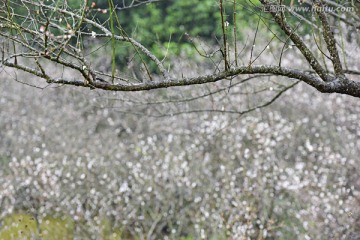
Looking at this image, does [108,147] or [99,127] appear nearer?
[108,147]

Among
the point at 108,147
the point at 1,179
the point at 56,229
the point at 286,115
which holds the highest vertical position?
the point at 286,115

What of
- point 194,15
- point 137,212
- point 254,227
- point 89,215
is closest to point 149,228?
point 137,212

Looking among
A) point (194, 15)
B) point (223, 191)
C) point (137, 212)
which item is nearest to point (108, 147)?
point (137, 212)

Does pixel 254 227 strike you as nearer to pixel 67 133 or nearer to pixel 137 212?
pixel 137 212

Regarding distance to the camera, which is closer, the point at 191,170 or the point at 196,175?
the point at 196,175

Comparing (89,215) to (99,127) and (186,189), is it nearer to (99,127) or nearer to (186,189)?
(186,189)

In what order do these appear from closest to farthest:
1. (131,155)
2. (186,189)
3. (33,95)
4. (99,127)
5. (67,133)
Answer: (186,189) < (131,155) < (67,133) < (99,127) < (33,95)

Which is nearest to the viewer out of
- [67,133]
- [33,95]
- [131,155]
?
[131,155]

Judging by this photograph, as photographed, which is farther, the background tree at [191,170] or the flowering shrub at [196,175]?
the flowering shrub at [196,175]

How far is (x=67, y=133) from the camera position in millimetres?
8375

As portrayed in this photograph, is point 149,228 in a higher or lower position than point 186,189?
lower

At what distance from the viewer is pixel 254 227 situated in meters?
6.55

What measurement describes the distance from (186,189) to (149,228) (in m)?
0.64

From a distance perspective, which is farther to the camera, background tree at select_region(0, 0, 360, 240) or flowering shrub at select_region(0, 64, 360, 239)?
flowering shrub at select_region(0, 64, 360, 239)
